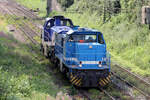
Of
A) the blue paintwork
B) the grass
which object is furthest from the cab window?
the grass

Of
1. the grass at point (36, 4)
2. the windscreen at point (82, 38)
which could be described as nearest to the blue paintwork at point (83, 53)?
the windscreen at point (82, 38)

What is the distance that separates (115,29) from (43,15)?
61.4ft

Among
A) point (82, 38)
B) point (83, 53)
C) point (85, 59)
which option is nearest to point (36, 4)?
point (82, 38)

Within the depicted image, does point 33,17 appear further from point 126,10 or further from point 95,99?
point 95,99

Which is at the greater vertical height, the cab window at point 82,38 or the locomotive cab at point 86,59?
the cab window at point 82,38

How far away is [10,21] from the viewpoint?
35.4 meters

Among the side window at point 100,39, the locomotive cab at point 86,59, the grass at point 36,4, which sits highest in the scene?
the grass at point 36,4

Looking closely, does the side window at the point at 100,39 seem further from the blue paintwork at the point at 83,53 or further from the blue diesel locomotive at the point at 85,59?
the blue paintwork at the point at 83,53

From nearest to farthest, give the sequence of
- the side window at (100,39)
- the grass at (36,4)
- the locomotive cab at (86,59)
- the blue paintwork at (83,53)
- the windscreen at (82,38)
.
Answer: the locomotive cab at (86,59), the blue paintwork at (83,53), the windscreen at (82,38), the side window at (100,39), the grass at (36,4)

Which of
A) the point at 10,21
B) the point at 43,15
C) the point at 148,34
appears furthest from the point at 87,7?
the point at 148,34

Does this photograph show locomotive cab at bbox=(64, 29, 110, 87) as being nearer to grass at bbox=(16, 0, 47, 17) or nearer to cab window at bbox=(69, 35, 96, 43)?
cab window at bbox=(69, 35, 96, 43)

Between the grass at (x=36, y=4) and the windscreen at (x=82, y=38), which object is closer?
the windscreen at (x=82, y=38)

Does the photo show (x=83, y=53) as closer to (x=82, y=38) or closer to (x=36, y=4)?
(x=82, y=38)

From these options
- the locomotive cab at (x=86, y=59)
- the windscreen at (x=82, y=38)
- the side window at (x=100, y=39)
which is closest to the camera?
the locomotive cab at (x=86, y=59)
